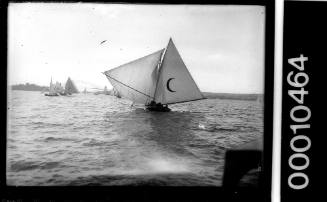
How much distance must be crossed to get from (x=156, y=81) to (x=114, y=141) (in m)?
0.53

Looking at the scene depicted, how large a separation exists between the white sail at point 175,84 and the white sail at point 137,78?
0.05 m

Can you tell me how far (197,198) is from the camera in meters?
1.81

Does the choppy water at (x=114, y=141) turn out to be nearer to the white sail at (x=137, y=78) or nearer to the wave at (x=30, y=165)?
the wave at (x=30, y=165)

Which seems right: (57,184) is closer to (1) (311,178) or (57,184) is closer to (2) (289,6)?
(1) (311,178)

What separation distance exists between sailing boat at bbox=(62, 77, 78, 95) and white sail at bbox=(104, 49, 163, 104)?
0.24 m

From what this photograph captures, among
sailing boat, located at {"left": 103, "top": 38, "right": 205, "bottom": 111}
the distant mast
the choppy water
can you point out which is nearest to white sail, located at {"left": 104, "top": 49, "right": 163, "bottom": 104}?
sailing boat, located at {"left": 103, "top": 38, "right": 205, "bottom": 111}

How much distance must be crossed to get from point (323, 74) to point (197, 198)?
1.20 metres

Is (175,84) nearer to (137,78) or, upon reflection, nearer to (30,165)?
(137,78)

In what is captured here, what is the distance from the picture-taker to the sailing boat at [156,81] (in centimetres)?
190

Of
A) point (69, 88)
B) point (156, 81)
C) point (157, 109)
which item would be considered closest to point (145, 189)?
point (157, 109)

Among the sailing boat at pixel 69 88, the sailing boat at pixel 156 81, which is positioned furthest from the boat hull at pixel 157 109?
the sailing boat at pixel 69 88

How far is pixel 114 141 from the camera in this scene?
187 centimetres

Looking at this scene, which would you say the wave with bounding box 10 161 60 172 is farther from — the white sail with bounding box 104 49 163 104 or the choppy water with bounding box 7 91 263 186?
the white sail with bounding box 104 49 163 104

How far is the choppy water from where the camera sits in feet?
5.98
